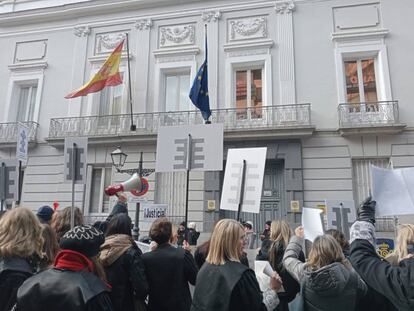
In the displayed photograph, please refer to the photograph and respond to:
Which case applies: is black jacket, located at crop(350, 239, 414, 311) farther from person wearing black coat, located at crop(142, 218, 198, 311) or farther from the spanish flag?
the spanish flag

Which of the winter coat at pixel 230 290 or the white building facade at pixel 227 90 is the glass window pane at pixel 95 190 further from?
the winter coat at pixel 230 290

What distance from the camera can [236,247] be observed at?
3.09 m

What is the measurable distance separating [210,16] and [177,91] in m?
3.60

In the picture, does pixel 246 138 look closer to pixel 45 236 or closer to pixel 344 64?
pixel 344 64

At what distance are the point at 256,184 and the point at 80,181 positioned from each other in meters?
2.96

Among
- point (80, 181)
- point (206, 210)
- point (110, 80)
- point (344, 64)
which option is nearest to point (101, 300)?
point (80, 181)

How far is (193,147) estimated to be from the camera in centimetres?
600

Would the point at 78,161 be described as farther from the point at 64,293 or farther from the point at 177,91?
the point at 177,91

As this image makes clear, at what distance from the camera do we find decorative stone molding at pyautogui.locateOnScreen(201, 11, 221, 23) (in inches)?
636

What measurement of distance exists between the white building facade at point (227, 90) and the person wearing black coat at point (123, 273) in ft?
35.1

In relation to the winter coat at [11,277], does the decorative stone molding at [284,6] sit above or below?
above

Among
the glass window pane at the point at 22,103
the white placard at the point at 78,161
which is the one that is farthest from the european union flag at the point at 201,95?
the glass window pane at the point at 22,103

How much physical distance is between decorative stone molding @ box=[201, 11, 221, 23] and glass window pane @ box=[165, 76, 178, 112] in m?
2.88

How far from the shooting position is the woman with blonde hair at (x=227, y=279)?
2879mm
